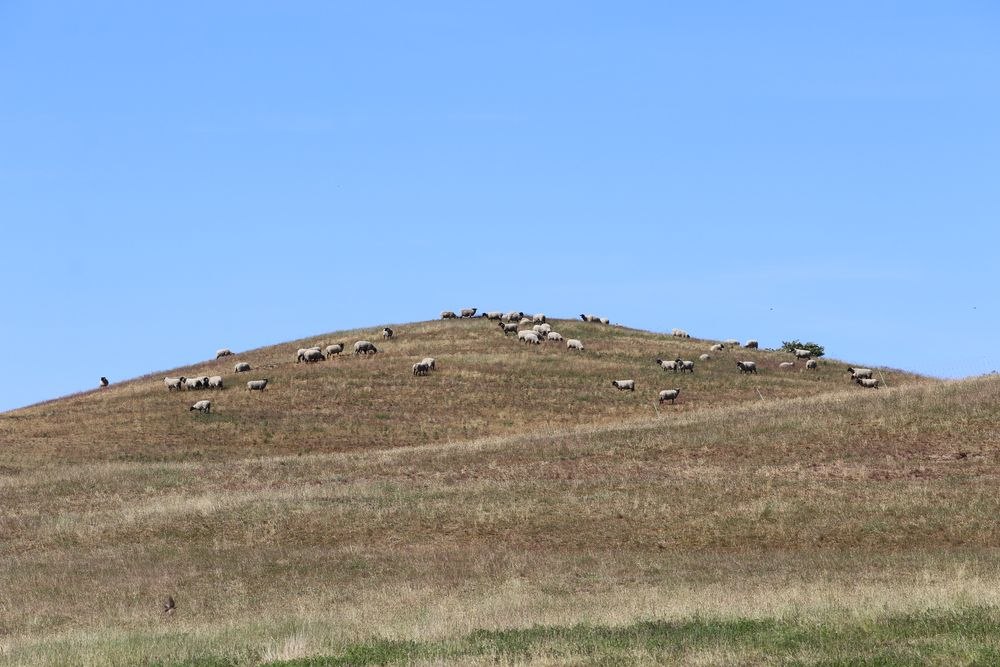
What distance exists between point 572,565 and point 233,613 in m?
8.50

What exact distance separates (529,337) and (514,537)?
2358 inches

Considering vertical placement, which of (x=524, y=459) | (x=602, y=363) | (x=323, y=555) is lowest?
(x=323, y=555)

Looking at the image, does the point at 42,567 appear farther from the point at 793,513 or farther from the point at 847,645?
the point at 847,645

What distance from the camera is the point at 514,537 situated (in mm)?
33500

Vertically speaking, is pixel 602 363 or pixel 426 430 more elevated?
pixel 602 363

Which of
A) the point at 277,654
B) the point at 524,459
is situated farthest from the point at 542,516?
the point at 277,654

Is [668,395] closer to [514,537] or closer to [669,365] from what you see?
[669,365]

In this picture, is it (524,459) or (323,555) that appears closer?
(323,555)

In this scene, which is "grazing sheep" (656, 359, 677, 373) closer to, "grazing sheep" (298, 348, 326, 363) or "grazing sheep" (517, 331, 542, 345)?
"grazing sheep" (517, 331, 542, 345)

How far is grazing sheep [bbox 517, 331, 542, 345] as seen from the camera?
3652 inches

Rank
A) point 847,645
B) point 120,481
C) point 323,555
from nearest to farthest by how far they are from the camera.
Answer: point 847,645 → point 323,555 → point 120,481

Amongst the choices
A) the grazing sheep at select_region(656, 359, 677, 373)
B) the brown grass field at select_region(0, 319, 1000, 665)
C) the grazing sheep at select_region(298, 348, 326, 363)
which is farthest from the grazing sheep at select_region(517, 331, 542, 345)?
the brown grass field at select_region(0, 319, 1000, 665)

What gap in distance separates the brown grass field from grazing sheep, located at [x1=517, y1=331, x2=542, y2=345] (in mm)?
23843

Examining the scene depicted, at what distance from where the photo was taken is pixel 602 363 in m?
86.2
